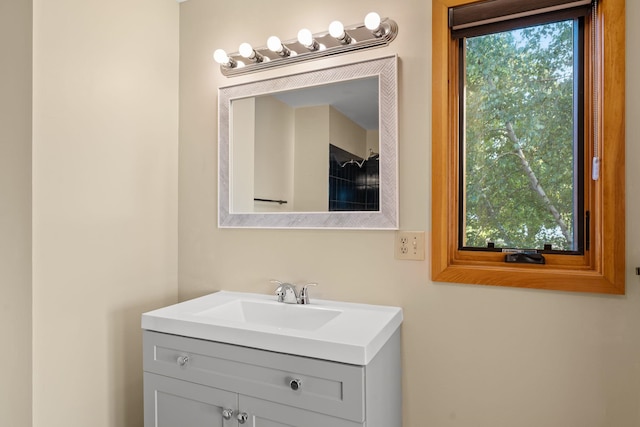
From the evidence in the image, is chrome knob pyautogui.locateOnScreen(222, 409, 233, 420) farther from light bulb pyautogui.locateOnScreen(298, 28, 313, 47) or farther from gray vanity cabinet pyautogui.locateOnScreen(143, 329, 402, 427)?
light bulb pyautogui.locateOnScreen(298, 28, 313, 47)

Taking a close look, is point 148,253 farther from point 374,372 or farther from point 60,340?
point 374,372

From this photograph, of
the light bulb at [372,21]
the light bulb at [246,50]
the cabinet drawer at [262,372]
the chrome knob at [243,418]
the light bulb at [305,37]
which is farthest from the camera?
the light bulb at [246,50]

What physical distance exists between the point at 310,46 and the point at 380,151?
56 cm

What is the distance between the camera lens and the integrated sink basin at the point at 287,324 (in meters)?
1.13

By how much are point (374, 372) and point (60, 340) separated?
47.9 inches

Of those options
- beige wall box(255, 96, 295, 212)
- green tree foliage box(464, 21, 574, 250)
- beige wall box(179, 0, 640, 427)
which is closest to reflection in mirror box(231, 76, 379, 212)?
beige wall box(255, 96, 295, 212)

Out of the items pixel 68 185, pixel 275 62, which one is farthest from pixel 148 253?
pixel 275 62

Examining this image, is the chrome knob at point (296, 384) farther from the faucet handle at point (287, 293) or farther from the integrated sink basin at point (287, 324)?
the faucet handle at point (287, 293)

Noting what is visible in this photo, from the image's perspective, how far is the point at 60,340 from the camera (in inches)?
57.1

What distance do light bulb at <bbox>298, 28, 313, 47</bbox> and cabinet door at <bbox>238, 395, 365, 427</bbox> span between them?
1407 millimetres

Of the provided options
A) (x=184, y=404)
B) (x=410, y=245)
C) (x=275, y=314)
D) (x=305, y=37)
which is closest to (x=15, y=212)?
(x=184, y=404)

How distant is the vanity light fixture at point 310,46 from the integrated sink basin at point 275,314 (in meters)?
1.11

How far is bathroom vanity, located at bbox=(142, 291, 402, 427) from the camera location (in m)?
1.11

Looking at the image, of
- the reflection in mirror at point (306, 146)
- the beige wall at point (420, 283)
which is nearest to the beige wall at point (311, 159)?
the reflection in mirror at point (306, 146)
